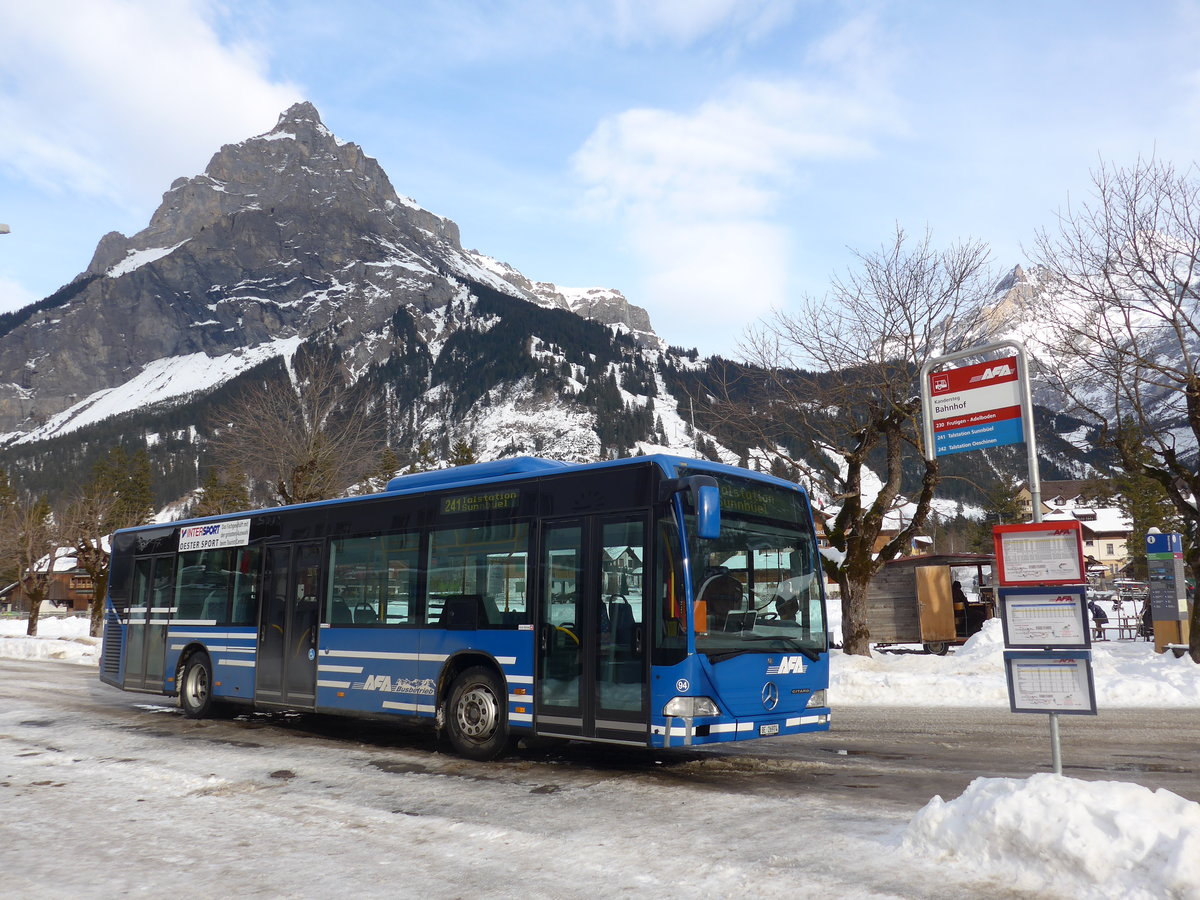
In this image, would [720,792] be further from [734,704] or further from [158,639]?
[158,639]

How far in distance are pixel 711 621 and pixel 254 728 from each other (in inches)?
306

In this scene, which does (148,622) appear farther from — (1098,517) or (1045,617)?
(1098,517)

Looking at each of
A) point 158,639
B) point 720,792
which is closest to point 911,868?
point 720,792

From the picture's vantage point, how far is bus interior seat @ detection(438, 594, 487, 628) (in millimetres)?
9820

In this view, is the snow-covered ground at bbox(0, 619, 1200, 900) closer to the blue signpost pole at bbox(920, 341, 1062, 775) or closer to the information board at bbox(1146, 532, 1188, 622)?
the blue signpost pole at bbox(920, 341, 1062, 775)

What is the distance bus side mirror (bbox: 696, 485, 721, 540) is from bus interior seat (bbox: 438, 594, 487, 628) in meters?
2.97

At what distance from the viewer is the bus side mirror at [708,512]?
782 centimetres

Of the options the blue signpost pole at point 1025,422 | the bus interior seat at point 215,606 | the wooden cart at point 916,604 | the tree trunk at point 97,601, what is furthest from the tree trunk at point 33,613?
the blue signpost pole at point 1025,422

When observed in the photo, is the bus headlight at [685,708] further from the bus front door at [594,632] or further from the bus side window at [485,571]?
the bus side window at [485,571]

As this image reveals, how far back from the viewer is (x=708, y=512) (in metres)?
7.88

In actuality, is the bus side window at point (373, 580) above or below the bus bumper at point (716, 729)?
above

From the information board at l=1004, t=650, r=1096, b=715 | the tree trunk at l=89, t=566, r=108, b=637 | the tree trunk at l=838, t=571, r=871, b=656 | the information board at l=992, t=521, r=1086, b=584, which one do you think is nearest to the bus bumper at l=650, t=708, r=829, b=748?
the information board at l=1004, t=650, r=1096, b=715

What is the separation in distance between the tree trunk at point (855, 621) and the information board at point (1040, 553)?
1545cm

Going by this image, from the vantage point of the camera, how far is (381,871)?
555cm
